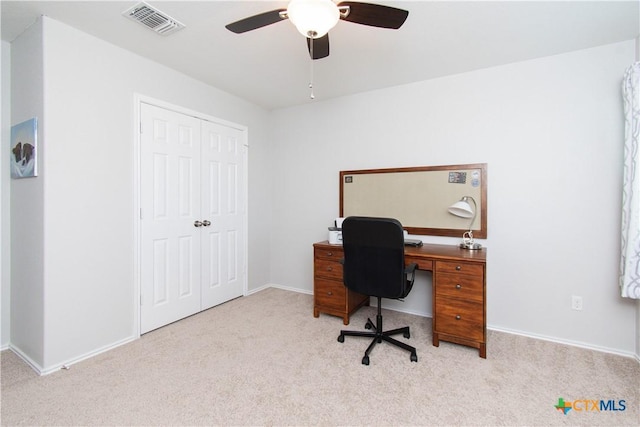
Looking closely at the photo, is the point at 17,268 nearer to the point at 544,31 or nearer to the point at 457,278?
the point at 457,278

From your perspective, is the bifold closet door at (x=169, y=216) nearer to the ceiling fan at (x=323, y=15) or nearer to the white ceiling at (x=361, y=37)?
the white ceiling at (x=361, y=37)

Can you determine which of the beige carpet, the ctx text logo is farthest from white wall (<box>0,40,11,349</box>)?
the ctx text logo

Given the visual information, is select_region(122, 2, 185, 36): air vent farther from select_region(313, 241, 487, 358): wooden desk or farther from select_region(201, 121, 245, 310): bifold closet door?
select_region(313, 241, 487, 358): wooden desk

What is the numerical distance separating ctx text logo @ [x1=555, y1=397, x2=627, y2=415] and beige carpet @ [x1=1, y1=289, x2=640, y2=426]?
2cm

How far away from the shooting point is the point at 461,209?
2.71 meters

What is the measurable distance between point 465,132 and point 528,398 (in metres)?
2.14

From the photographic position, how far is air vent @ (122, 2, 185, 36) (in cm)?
189

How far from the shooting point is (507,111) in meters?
2.60

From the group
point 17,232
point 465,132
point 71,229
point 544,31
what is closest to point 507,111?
point 465,132

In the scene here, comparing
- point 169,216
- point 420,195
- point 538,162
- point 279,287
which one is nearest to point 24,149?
point 169,216

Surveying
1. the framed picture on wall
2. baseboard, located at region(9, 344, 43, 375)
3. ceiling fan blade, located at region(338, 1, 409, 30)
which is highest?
ceiling fan blade, located at region(338, 1, 409, 30)

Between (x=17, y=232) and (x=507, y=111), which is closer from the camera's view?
(x=17, y=232)

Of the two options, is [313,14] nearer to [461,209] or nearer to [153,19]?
[153,19]

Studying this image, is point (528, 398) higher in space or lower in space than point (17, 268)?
lower
